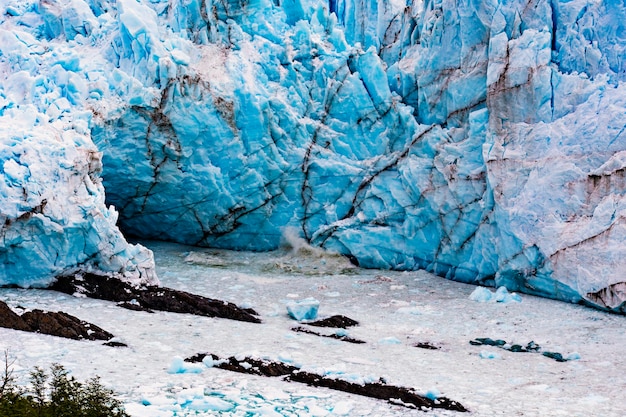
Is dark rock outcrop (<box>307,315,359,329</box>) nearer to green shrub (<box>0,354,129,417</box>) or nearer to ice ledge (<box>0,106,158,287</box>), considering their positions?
ice ledge (<box>0,106,158,287</box>)

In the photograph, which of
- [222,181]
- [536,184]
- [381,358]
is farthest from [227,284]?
[536,184]

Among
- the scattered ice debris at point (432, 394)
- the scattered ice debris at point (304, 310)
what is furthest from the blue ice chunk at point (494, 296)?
the scattered ice debris at point (432, 394)

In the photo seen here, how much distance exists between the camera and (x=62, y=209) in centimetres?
1098

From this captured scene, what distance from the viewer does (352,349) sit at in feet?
30.0

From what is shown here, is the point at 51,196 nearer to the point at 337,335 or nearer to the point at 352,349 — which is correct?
the point at 337,335

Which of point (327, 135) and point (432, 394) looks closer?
point (432, 394)

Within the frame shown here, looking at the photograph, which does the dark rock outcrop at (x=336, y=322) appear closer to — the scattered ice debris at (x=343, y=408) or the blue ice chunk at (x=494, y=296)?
the blue ice chunk at (x=494, y=296)

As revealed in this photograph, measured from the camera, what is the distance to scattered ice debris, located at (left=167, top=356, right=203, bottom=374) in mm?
7402

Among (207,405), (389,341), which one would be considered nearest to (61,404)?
(207,405)

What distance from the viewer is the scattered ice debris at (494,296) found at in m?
12.0

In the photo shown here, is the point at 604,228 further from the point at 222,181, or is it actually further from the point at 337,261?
the point at 222,181

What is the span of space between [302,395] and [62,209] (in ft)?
19.2

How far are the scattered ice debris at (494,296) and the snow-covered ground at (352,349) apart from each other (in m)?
0.14

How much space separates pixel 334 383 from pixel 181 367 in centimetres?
165
